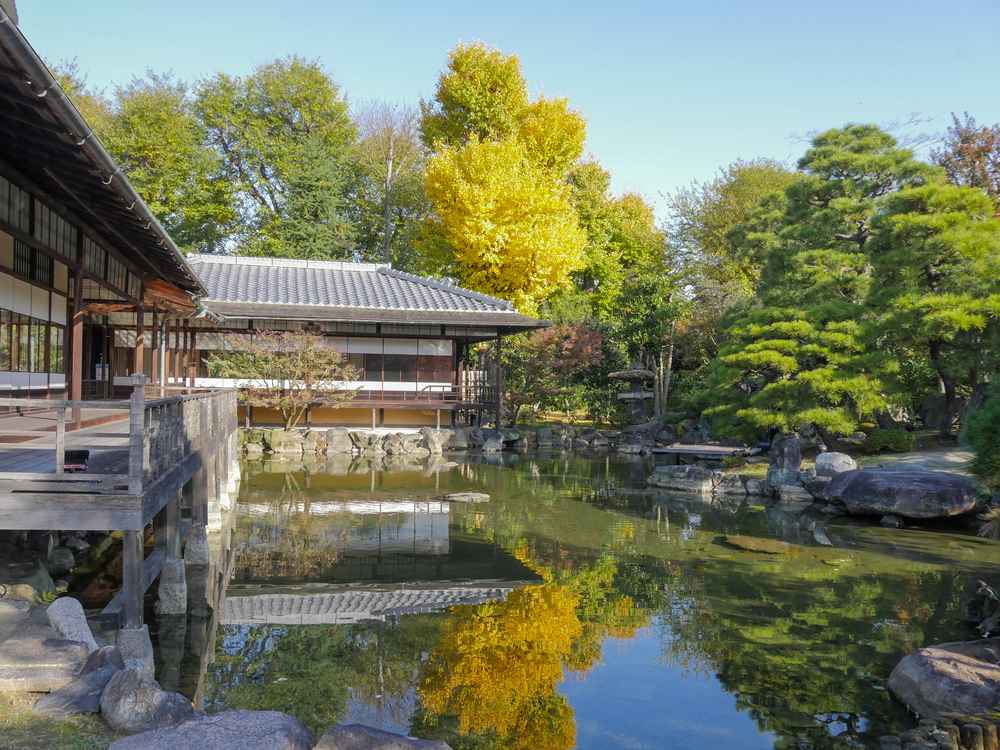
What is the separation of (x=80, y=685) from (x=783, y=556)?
372 inches

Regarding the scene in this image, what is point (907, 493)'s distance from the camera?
1352 cm

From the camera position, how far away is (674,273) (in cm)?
3328

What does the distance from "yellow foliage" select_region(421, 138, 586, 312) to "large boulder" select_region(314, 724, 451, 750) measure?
23565 mm

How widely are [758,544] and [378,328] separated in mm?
15349

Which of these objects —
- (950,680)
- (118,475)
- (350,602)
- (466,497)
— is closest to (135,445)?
(118,475)

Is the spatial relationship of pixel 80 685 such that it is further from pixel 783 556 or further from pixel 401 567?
pixel 783 556

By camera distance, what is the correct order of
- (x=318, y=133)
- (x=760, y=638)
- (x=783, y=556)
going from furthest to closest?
1. (x=318, y=133)
2. (x=783, y=556)
3. (x=760, y=638)

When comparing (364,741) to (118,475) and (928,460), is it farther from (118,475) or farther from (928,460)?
(928,460)

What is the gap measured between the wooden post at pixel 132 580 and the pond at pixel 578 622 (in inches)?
37.7

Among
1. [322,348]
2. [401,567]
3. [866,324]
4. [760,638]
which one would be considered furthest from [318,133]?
[760,638]

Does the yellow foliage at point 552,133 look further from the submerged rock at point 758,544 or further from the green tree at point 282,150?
the submerged rock at point 758,544

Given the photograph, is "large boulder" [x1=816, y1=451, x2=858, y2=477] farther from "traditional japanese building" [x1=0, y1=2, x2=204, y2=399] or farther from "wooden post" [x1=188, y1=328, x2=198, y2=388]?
"wooden post" [x1=188, y1=328, x2=198, y2=388]

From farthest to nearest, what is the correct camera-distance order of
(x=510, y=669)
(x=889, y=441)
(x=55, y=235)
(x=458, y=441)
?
(x=458, y=441) < (x=889, y=441) < (x=55, y=235) < (x=510, y=669)

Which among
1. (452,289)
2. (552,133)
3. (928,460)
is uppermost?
(552,133)
